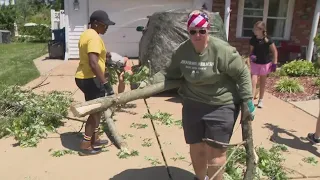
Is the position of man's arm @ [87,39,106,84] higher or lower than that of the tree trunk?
higher

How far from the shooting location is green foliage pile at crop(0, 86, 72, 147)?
15.7 ft

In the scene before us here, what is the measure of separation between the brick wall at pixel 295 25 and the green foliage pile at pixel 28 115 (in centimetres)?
776

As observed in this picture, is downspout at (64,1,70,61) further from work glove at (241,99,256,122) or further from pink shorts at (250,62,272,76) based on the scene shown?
work glove at (241,99,256,122)

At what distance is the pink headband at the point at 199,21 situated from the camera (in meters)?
2.67

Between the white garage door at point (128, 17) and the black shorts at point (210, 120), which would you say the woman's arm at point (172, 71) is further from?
the white garage door at point (128, 17)

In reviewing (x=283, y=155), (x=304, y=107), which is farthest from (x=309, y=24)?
(x=283, y=155)

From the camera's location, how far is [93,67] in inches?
153

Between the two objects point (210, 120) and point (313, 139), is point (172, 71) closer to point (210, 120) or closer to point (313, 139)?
point (210, 120)

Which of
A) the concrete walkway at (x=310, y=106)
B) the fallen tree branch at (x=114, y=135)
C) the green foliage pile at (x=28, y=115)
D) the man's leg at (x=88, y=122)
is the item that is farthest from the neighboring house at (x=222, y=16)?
the man's leg at (x=88, y=122)

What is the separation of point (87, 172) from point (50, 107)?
204cm

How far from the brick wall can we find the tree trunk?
951 cm

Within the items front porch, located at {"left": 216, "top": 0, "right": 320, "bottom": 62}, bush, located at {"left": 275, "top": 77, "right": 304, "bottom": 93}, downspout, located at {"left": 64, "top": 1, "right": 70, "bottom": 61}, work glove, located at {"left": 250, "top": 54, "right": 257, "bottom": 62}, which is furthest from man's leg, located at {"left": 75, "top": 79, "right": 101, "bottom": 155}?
front porch, located at {"left": 216, "top": 0, "right": 320, "bottom": 62}

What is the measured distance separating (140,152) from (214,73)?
6.43ft

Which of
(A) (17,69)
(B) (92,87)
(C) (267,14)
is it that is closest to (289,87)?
(B) (92,87)
